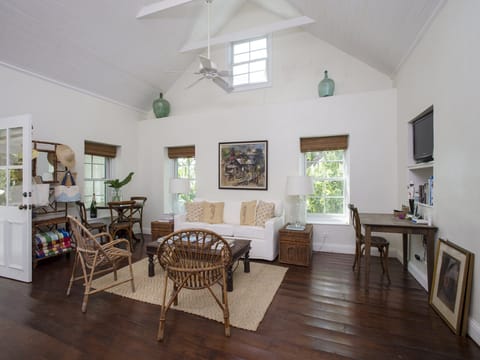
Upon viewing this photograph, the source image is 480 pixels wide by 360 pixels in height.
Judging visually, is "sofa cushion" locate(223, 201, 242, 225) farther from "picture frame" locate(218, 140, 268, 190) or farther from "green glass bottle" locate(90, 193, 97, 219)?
"green glass bottle" locate(90, 193, 97, 219)

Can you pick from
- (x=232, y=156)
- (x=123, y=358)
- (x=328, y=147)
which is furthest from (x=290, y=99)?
(x=123, y=358)

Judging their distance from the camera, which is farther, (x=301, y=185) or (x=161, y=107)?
(x=161, y=107)

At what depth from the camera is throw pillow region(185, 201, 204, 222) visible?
4.42 meters

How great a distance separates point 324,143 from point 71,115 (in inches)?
182

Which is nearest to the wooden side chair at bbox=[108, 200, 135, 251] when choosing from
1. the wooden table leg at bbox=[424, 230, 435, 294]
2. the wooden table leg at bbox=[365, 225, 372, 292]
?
the wooden table leg at bbox=[365, 225, 372, 292]

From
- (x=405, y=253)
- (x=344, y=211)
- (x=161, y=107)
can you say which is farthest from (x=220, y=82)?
(x=405, y=253)

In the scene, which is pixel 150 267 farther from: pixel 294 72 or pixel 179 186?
pixel 294 72

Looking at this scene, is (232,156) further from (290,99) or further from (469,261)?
(469,261)

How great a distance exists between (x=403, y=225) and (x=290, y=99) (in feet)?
10.0

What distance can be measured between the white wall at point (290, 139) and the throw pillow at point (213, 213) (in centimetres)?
41

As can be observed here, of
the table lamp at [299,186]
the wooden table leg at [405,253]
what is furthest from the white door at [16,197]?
the wooden table leg at [405,253]

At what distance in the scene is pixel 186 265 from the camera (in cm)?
201

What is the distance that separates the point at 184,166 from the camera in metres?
5.54

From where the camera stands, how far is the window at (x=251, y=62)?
4.87 meters
